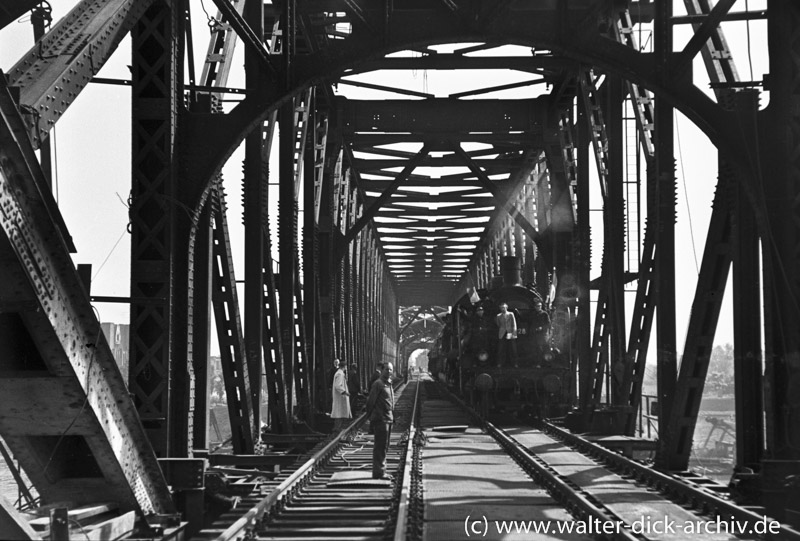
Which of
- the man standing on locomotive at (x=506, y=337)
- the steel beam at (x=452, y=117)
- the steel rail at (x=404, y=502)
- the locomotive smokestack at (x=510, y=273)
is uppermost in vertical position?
the steel beam at (x=452, y=117)

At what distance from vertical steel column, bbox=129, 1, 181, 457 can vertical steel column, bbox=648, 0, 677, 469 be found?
5637 mm

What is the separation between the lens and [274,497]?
9.67 m

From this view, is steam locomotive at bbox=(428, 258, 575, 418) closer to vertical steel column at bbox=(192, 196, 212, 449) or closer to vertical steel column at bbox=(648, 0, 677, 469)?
vertical steel column at bbox=(648, 0, 677, 469)

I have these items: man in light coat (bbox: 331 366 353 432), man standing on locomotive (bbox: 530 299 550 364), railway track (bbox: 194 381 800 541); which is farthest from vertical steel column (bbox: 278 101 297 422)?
man standing on locomotive (bbox: 530 299 550 364)

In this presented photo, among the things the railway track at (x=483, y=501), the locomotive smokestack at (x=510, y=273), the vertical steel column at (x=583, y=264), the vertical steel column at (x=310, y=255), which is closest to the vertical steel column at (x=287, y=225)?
the vertical steel column at (x=310, y=255)

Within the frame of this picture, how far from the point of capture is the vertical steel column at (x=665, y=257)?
38.6 feet

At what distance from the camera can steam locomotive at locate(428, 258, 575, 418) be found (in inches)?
896

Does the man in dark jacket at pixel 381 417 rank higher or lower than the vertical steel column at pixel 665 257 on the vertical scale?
lower

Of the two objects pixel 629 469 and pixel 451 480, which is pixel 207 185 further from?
pixel 629 469

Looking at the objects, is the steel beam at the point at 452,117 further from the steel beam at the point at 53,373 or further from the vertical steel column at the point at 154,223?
the steel beam at the point at 53,373

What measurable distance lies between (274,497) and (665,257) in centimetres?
595

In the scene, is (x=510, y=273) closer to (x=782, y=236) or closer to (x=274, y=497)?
(x=782, y=236)

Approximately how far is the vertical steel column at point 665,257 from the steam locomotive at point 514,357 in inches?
366

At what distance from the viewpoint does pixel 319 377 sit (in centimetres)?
2114
